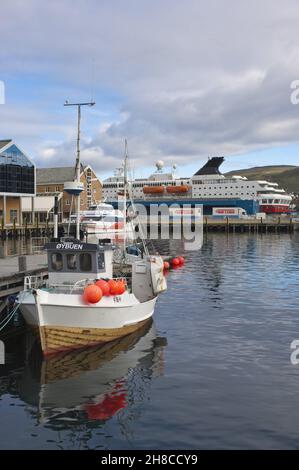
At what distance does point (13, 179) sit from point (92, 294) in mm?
76765

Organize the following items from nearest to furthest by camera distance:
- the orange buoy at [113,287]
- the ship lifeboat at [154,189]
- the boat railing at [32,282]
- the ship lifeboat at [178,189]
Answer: the orange buoy at [113,287]
the boat railing at [32,282]
the ship lifeboat at [178,189]
the ship lifeboat at [154,189]

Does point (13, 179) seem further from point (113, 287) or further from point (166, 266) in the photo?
point (113, 287)

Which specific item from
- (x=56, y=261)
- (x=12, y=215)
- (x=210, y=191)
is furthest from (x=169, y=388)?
(x=210, y=191)

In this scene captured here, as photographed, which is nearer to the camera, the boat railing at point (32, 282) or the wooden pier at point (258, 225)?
the boat railing at point (32, 282)

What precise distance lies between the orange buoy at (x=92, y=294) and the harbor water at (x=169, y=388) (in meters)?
2.33

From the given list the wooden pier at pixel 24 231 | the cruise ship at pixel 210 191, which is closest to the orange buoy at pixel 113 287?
the wooden pier at pixel 24 231

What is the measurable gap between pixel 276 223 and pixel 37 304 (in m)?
94.7

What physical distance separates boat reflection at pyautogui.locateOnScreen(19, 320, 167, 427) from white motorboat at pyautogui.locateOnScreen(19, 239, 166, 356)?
68cm

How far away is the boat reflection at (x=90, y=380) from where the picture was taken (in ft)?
46.5

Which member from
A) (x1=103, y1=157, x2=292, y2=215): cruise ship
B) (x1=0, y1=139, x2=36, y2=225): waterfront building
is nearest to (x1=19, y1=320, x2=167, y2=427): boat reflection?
(x1=0, y1=139, x2=36, y2=225): waterfront building

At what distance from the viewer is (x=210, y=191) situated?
13862 cm

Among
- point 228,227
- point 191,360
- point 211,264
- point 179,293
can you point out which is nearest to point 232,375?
point 191,360

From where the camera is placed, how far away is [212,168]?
5699 inches

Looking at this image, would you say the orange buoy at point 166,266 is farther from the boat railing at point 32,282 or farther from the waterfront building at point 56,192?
the waterfront building at point 56,192
